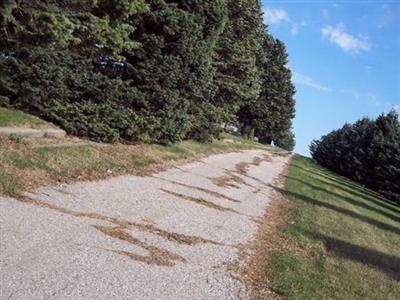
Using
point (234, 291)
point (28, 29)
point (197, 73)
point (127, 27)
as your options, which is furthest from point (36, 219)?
point (197, 73)

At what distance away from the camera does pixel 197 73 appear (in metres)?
19.1

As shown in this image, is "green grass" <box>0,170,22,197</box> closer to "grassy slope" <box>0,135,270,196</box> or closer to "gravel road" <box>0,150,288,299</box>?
"grassy slope" <box>0,135,270,196</box>

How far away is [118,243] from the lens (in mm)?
6902

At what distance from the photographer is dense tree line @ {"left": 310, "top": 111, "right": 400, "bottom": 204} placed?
133 ft

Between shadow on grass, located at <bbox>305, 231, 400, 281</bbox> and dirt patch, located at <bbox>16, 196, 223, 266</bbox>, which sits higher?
dirt patch, located at <bbox>16, 196, 223, 266</bbox>

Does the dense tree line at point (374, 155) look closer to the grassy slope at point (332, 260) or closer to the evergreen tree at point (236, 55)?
the evergreen tree at point (236, 55)

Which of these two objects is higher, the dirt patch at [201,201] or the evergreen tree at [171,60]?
the evergreen tree at [171,60]

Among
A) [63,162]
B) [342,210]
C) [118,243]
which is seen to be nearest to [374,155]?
[342,210]

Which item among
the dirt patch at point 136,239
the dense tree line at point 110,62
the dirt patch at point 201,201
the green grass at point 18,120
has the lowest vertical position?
the dirt patch at point 201,201

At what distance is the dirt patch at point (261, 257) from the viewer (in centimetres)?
674

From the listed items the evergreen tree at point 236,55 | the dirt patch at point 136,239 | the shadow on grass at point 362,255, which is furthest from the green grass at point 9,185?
the evergreen tree at point 236,55

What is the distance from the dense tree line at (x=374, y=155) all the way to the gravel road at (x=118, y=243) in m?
31.0

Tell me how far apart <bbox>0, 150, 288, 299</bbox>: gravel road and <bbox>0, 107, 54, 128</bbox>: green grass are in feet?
8.48

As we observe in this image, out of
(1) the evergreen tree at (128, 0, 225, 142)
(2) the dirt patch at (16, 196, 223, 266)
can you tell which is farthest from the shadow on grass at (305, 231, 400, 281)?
(1) the evergreen tree at (128, 0, 225, 142)
